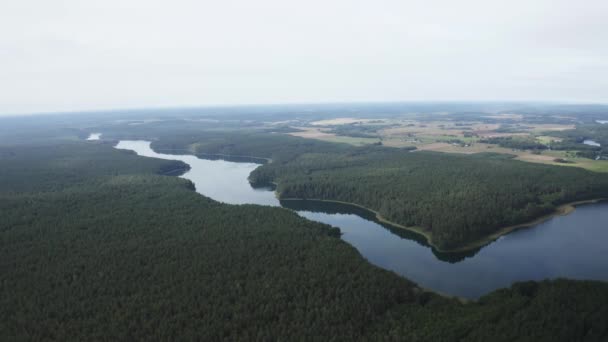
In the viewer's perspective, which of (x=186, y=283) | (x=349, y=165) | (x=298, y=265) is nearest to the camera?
(x=186, y=283)

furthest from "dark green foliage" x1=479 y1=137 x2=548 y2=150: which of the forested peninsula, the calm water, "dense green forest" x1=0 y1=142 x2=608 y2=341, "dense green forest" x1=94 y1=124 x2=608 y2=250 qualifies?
"dense green forest" x1=0 y1=142 x2=608 y2=341

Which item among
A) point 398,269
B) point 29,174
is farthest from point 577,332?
point 29,174

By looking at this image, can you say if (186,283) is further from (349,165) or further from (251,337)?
(349,165)

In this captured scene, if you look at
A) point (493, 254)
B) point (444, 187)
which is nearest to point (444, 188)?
point (444, 187)

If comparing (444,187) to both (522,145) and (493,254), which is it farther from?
(522,145)

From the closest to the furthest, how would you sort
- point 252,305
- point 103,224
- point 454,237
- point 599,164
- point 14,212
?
1. point 252,305
2. point 454,237
3. point 103,224
4. point 14,212
5. point 599,164

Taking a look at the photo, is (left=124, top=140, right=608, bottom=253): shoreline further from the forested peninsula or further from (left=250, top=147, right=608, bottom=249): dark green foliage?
(left=250, top=147, right=608, bottom=249): dark green foliage
